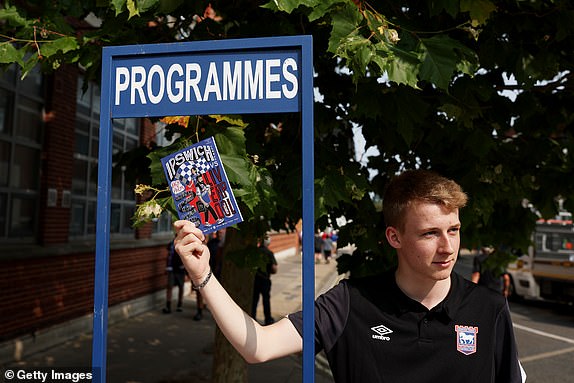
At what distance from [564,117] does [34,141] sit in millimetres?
7060

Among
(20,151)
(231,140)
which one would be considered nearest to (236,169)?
(231,140)

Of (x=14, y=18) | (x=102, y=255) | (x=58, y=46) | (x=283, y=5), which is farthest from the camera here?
(x=14, y=18)

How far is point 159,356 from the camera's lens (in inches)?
301

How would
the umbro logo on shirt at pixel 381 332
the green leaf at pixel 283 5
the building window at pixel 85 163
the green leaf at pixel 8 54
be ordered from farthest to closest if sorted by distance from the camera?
the building window at pixel 85 163 < the green leaf at pixel 8 54 < the green leaf at pixel 283 5 < the umbro logo on shirt at pixel 381 332

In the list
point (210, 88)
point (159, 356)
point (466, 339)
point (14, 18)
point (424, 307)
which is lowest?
point (159, 356)

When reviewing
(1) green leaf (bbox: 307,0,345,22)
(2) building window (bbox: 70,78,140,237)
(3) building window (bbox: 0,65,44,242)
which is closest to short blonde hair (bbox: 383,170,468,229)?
(1) green leaf (bbox: 307,0,345,22)

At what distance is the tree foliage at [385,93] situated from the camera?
8.42ft

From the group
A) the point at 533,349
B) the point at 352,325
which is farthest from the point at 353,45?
the point at 533,349

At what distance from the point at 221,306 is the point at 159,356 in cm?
636

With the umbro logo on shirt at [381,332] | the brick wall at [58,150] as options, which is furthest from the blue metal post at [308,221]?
the brick wall at [58,150]

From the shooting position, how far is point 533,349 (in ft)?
29.9

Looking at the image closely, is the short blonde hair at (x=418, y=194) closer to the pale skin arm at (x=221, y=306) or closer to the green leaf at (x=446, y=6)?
the pale skin arm at (x=221, y=306)

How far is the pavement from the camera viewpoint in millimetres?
6773

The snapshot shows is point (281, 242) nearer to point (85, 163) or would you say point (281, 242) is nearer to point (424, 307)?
point (85, 163)
